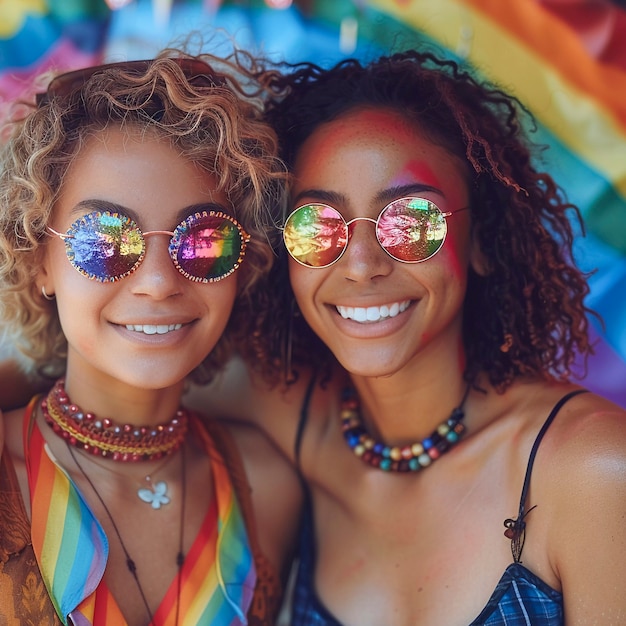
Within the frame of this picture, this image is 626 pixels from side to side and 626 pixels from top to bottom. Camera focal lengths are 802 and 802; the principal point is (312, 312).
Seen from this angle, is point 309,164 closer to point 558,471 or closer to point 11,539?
point 558,471

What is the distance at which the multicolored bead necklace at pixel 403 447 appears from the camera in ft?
8.02

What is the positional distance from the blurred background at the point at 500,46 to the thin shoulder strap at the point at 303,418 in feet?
3.65

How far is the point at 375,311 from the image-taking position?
2227mm

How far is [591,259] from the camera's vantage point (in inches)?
131

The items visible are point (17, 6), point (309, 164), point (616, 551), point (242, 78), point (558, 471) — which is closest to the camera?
point (616, 551)

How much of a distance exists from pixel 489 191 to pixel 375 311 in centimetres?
56

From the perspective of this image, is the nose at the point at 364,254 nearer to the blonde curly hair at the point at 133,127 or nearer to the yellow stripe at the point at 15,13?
the blonde curly hair at the point at 133,127

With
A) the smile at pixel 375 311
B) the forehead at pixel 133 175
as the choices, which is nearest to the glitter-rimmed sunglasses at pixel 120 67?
the forehead at pixel 133 175

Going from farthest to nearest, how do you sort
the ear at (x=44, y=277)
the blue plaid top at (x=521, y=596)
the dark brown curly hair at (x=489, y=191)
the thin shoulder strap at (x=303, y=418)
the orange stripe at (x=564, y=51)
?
1. the orange stripe at (x=564, y=51)
2. the thin shoulder strap at (x=303, y=418)
3. the dark brown curly hair at (x=489, y=191)
4. the ear at (x=44, y=277)
5. the blue plaid top at (x=521, y=596)

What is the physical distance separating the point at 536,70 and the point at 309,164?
4.95 ft

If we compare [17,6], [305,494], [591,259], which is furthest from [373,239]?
[17,6]

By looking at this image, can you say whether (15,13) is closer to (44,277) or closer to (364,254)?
(44,277)

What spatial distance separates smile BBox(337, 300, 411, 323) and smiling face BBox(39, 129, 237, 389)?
1.23 feet

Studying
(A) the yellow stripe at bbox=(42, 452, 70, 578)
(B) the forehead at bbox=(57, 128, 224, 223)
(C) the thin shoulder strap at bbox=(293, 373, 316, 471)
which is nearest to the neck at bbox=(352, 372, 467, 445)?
(C) the thin shoulder strap at bbox=(293, 373, 316, 471)
